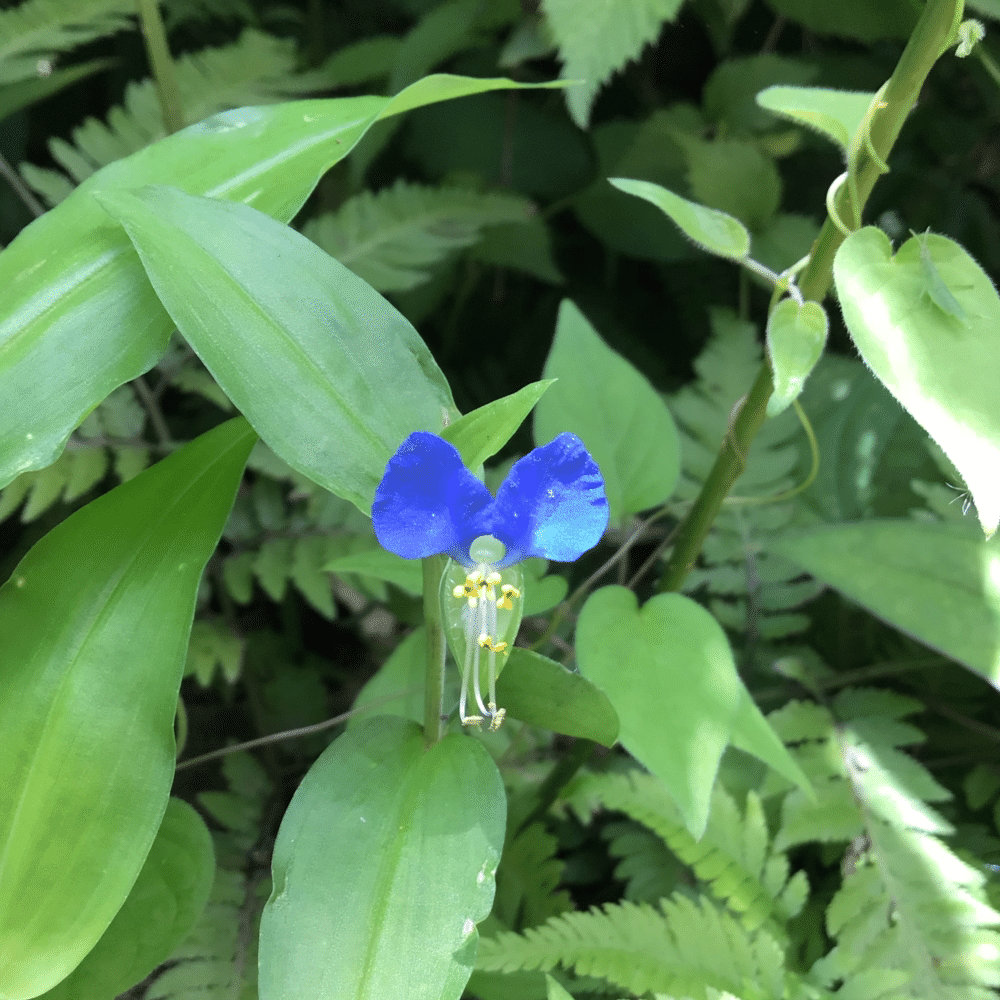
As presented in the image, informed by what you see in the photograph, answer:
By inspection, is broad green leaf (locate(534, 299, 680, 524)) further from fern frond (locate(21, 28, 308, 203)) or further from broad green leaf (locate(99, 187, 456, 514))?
fern frond (locate(21, 28, 308, 203))

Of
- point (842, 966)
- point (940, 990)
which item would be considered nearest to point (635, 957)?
point (842, 966)

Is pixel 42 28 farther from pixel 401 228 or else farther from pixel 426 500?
pixel 426 500

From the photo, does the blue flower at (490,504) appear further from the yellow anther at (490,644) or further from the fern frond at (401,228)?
the fern frond at (401,228)

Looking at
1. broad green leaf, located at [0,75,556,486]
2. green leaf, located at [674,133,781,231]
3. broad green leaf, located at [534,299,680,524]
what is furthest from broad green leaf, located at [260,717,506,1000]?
green leaf, located at [674,133,781,231]

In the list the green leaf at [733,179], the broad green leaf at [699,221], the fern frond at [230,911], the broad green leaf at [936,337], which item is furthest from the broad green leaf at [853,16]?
the fern frond at [230,911]

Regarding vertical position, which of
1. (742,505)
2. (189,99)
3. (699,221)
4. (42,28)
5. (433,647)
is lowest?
(742,505)

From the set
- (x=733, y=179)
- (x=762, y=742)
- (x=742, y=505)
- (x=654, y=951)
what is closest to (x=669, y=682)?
(x=762, y=742)

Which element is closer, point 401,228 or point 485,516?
point 485,516
